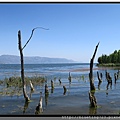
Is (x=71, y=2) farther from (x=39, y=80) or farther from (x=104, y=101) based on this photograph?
(x=39, y=80)

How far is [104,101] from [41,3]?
774 cm

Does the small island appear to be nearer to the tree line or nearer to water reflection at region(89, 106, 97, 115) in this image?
the tree line

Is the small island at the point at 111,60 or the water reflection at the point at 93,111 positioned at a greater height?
the small island at the point at 111,60

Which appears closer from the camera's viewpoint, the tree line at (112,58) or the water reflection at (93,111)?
the water reflection at (93,111)

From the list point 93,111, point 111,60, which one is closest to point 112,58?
point 111,60

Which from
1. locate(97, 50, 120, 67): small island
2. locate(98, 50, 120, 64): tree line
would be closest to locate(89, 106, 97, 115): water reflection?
locate(97, 50, 120, 67): small island

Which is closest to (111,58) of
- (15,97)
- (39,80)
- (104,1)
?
(39,80)

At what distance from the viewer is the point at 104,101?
12.3 meters

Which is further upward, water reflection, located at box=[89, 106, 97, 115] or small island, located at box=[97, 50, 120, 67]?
small island, located at box=[97, 50, 120, 67]

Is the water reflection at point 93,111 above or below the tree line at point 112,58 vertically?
below

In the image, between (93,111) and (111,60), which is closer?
(93,111)

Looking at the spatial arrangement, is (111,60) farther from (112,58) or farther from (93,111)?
(93,111)

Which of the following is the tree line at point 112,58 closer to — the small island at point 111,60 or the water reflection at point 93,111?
the small island at point 111,60

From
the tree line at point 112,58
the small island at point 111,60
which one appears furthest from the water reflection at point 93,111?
the tree line at point 112,58
